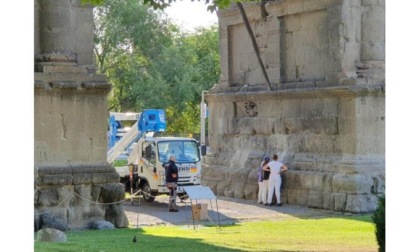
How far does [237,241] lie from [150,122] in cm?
1777

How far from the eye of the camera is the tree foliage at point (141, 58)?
50.4 metres

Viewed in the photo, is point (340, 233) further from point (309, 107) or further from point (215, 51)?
point (215, 51)

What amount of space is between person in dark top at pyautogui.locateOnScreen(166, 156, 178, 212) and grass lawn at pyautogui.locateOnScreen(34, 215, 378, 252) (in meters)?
3.68

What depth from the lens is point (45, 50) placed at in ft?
63.5

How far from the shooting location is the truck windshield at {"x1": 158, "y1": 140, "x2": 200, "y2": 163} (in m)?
28.0

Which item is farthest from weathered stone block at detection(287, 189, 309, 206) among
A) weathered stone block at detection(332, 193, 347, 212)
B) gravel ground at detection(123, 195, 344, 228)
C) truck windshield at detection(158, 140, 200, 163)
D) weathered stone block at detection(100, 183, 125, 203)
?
weathered stone block at detection(100, 183, 125, 203)

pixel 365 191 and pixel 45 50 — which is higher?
pixel 45 50

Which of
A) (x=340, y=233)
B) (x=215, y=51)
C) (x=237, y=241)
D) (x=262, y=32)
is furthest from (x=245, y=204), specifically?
(x=215, y=51)

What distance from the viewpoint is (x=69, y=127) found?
63.1 ft

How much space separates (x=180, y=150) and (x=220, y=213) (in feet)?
15.9

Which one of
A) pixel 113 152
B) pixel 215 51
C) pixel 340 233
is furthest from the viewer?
pixel 215 51

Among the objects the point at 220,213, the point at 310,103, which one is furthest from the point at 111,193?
the point at 310,103

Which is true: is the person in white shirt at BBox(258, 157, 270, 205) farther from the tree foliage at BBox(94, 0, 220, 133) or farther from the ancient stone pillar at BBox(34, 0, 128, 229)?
→ the tree foliage at BBox(94, 0, 220, 133)

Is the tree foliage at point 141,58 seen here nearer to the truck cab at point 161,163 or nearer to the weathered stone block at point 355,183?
the truck cab at point 161,163
